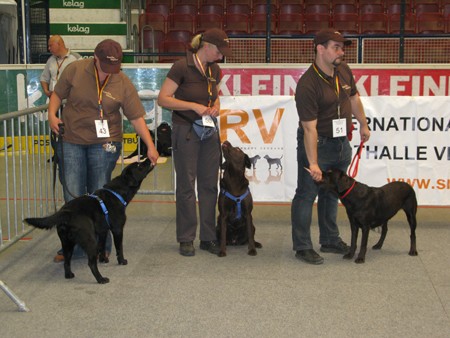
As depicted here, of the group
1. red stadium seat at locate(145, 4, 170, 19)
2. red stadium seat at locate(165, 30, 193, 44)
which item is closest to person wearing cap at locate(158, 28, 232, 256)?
red stadium seat at locate(165, 30, 193, 44)

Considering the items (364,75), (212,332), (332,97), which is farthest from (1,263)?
(364,75)

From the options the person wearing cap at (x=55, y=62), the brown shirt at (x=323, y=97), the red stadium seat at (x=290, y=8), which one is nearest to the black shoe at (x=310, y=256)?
the brown shirt at (x=323, y=97)

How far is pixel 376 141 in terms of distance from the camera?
20.0ft

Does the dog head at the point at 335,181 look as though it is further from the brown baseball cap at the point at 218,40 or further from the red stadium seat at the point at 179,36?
the red stadium seat at the point at 179,36

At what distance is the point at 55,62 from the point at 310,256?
5.54 meters

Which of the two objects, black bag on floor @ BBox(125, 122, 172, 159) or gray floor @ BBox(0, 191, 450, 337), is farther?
black bag on floor @ BBox(125, 122, 172, 159)

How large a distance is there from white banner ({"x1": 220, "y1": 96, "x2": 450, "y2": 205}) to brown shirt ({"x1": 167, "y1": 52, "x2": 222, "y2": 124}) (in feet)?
3.35

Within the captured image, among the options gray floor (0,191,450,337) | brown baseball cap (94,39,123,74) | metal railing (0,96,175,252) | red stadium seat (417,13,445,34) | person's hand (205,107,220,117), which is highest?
red stadium seat (417,13,445,34)

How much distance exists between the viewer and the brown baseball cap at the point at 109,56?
183 inches

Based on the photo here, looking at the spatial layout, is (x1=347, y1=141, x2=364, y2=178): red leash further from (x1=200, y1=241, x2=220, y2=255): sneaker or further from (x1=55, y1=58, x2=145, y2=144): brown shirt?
(x1=55, y1=58, x2=145, y2=144): brown shirt

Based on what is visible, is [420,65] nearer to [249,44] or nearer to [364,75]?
[364,75]

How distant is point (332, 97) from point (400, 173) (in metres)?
1.55

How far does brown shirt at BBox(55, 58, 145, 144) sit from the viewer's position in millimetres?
→ 4820

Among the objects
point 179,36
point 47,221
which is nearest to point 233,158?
point 47,221
